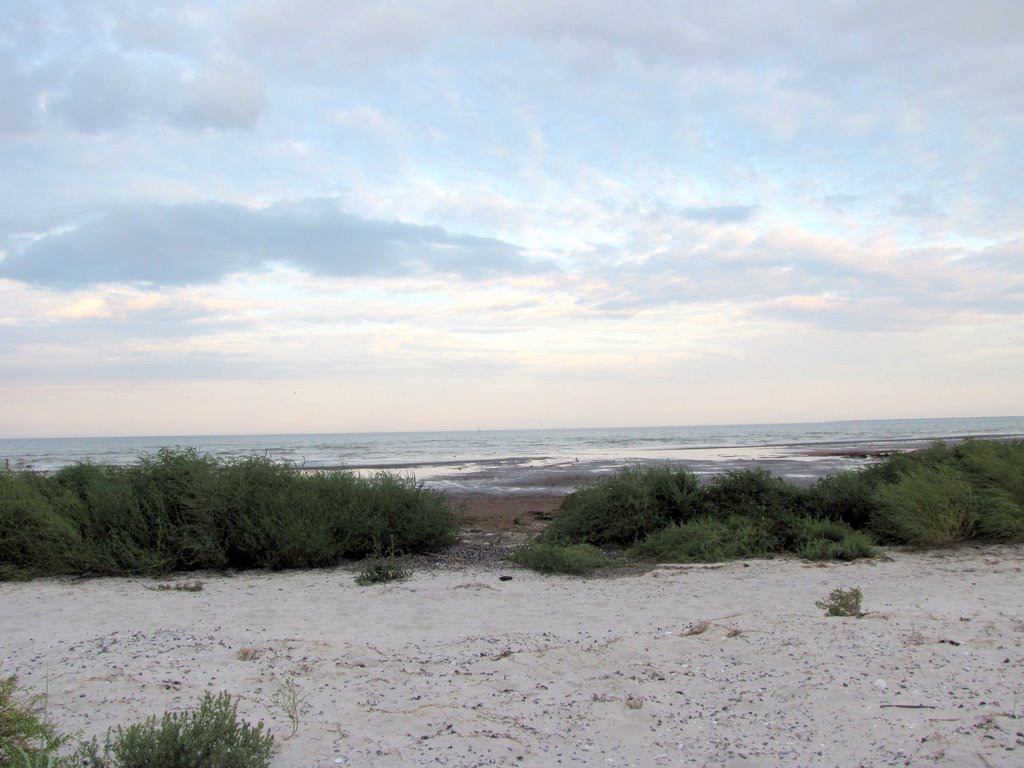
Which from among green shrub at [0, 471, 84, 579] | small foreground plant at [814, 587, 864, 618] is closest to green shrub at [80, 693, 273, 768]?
small foreground plant at [814, 587, 864, 618]

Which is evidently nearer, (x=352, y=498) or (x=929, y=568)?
(x=929, y=568)

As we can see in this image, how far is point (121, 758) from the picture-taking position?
3408mm

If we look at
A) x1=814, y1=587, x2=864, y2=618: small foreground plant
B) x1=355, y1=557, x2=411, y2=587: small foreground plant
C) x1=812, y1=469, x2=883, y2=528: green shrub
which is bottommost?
x1=355, y1=557, x2=411, y2=587: small foreground plant

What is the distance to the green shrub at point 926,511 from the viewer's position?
9984 mm

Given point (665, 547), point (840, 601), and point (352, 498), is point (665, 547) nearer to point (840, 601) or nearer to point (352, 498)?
point (840, 601)

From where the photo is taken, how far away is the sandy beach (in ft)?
13.3

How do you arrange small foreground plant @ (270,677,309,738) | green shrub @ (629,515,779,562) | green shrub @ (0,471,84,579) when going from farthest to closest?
green shrub @ (629,515,779,562)
green shrub @ (0,471,84,579)
small foreground plant @ (270,677,309,738)

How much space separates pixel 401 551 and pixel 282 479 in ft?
6.59

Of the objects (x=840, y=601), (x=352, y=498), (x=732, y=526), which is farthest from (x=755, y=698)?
(x=352, y=498)

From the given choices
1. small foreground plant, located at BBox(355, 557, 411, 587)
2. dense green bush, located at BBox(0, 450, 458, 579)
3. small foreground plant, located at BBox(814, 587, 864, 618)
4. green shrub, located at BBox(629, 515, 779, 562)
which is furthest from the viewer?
green shrub, located at BBox(629, 515, 779, 562)

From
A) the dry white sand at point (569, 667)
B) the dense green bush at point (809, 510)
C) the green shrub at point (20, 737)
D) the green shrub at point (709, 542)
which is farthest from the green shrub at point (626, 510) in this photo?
the green shrub at point (20, 737)

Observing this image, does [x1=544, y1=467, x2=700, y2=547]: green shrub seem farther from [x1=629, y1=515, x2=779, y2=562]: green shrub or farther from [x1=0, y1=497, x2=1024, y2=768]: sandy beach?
[x1=0, y1=497, x2=1024, y2=768]: sandy beach

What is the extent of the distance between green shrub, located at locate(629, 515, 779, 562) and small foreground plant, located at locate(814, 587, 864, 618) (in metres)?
2.94

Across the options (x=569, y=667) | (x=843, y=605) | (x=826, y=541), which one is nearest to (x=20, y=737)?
(x=569, y=667)
